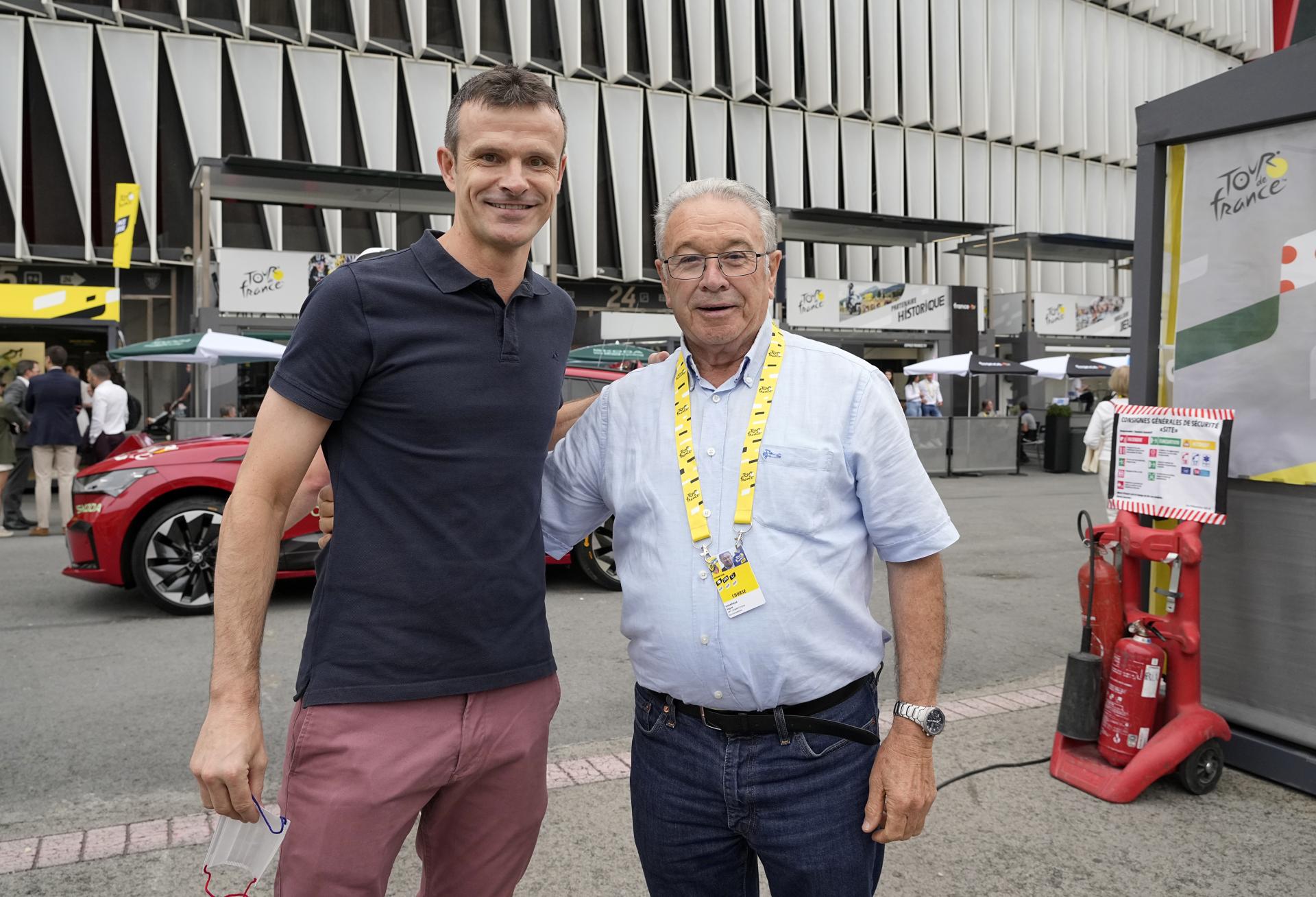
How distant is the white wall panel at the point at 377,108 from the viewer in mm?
27016

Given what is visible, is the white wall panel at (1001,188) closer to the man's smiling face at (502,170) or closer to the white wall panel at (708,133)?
the white wall panel at (708,133)

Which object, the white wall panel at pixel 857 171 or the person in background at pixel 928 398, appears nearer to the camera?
the person in background at pixel 928 398

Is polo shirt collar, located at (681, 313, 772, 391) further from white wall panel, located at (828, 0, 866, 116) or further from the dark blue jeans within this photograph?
white wall panel, located at (828, 0, 866, 116)

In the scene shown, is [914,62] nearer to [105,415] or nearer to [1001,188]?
[1001,188]

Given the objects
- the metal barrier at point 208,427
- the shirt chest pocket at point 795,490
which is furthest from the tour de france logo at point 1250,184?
the metal barrier at point 208,427

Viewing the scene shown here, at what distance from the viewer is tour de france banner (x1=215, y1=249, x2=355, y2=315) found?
18.3 m

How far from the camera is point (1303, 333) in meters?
4.11

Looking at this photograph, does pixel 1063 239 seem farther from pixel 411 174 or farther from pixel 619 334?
pixel 411 174

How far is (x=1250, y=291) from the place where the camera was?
4285mm

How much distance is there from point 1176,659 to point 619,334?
905 inches

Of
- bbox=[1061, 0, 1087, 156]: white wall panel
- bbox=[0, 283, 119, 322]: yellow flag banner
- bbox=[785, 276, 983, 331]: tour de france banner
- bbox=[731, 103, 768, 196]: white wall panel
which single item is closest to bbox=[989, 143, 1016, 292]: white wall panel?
bbox=[1061, 0, 1087, 156]: white wall panel

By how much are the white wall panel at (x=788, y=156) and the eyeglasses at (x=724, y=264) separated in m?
31.0

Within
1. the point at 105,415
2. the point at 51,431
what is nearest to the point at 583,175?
the point at 105,415

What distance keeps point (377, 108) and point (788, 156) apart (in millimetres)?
12876
